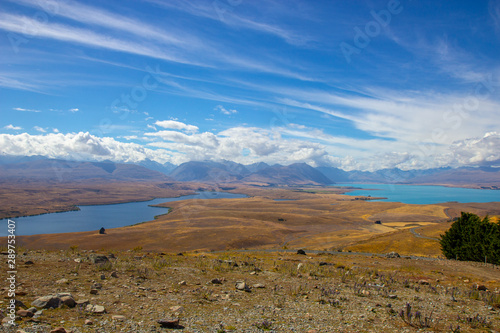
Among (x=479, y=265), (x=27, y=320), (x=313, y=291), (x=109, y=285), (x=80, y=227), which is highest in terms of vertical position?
(x=27, y=320)

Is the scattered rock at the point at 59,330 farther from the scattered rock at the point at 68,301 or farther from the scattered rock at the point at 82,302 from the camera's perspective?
the scattered rock at the point at 82,302

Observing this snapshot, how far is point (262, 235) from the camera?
325 feet

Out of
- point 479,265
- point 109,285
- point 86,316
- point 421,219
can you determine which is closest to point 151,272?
point 109,285

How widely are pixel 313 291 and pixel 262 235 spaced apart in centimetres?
8514

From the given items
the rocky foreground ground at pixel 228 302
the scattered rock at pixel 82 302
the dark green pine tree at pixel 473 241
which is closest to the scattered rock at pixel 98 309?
the rocky foreground ground at pixel 228 302

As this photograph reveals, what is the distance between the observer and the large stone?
965 centimetres

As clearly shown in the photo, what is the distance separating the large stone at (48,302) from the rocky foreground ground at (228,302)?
0.10ft

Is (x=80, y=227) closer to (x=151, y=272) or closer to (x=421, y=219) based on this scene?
(x=151, y=272)

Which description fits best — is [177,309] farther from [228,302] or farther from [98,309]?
[98,309]

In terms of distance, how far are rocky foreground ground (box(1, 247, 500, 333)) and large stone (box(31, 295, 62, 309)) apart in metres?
0.03

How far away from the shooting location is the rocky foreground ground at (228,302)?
9633mm

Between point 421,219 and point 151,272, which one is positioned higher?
point 151,272

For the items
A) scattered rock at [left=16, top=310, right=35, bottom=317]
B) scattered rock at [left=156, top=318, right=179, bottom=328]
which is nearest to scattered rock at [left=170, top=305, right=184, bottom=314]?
scattered rock at [left=156, top=318, right=179, bottom=328]

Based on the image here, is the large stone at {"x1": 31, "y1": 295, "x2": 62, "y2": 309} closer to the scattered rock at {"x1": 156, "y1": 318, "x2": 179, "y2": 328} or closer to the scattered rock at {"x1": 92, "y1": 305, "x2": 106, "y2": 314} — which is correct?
the scattered rock at {"x1": 92, "y1": 305, "x2": 106, "y2": 314}
